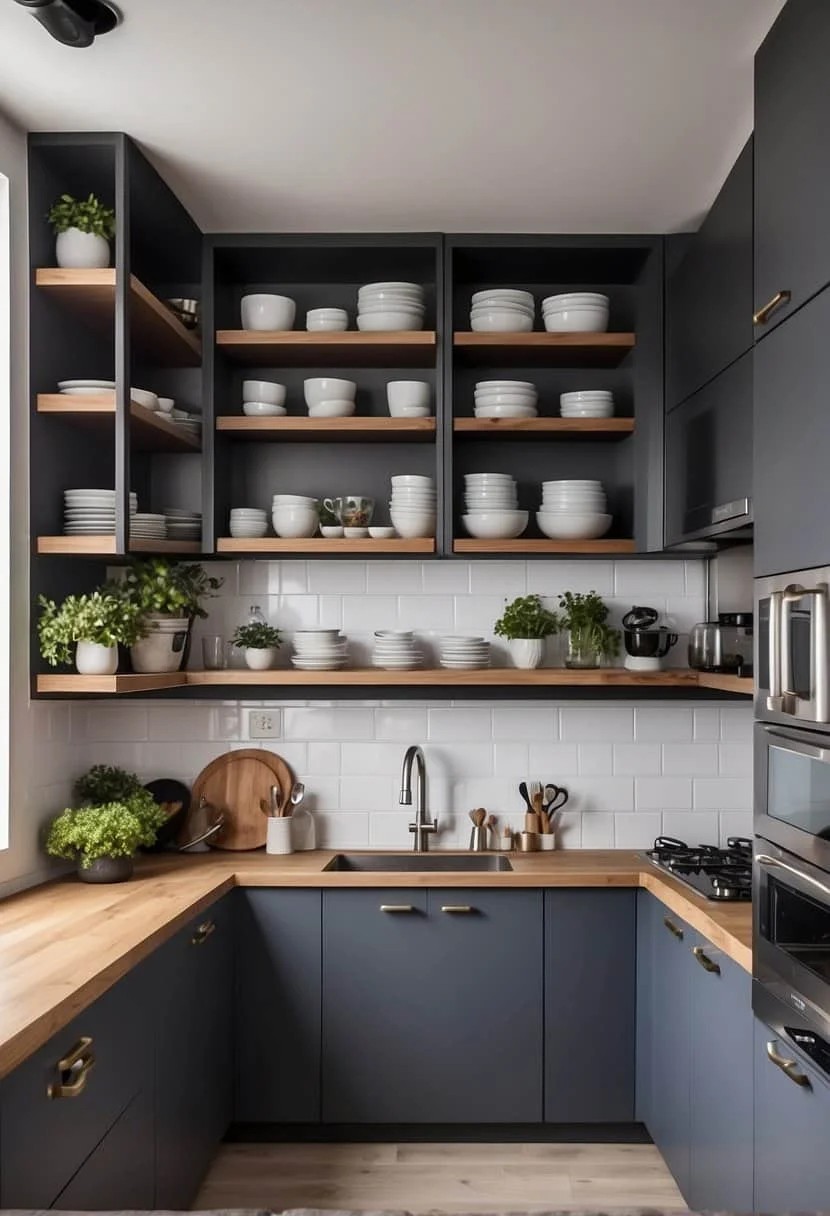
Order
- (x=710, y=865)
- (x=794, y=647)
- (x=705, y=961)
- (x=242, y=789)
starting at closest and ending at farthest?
(x=794, y=647) → (x=705, y=961) → (x=710, y=865) → (x=242, y=789)

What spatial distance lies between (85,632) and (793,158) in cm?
197

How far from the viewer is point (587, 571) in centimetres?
361

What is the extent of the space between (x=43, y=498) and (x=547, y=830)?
189cm

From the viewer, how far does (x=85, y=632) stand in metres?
2.78

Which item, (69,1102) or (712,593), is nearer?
(69,1102)

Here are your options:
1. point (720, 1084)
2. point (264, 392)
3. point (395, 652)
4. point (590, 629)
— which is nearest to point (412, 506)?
point (395, 652)

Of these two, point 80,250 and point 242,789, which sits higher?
point 80,250

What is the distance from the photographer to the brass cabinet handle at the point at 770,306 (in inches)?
76.8

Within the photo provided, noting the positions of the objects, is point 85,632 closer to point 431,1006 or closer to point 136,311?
point 136,311

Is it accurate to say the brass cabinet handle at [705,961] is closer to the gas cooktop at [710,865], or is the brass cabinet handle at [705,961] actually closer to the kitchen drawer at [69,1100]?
the gas cooktop at [710,865]

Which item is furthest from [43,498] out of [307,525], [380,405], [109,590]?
[380,405]

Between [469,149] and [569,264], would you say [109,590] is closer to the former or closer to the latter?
[469,149]

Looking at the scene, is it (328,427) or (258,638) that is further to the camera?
(258,638)

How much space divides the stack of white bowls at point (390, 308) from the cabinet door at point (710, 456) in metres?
0.86
